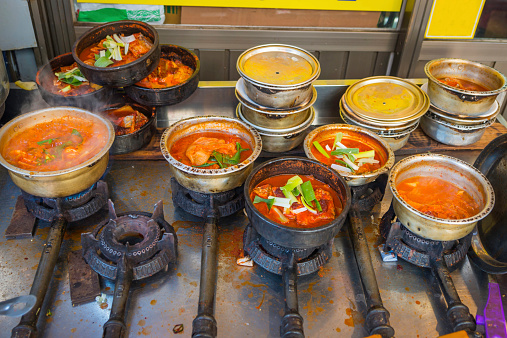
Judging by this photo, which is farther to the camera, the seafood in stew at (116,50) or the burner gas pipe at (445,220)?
the seafood in stew at (116,50)

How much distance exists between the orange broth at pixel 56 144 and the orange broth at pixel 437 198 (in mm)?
1939

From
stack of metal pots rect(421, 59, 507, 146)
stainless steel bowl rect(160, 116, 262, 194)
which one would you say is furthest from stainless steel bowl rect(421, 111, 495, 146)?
stainless steel bowl rect(160, 116, 262, 194)

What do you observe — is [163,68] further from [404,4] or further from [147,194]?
[404,4]

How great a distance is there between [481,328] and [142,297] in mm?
1841

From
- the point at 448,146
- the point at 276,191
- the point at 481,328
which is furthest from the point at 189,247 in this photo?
the point at 448,146

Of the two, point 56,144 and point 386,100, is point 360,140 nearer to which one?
point 386,100

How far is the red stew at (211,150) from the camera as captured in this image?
2.46 meters

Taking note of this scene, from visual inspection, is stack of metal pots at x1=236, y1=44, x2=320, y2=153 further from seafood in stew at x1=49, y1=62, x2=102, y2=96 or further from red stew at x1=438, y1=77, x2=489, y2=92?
red stew at x1=438, y1=77, x2=489, y2=92

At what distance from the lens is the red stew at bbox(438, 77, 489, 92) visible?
3.29 meters

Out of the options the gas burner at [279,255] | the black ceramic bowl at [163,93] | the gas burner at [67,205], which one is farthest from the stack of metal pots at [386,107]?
the gas burner at [67,205]

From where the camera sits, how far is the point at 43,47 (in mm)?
3617

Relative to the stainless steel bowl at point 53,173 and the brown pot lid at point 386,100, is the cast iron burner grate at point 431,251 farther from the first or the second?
the stainless steel bowl at point 53,173

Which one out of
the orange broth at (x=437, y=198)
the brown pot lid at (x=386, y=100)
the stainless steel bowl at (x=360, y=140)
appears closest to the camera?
the orange broth at (x=437, y=198)

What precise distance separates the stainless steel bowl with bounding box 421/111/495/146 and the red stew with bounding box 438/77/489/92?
0.32 meters
